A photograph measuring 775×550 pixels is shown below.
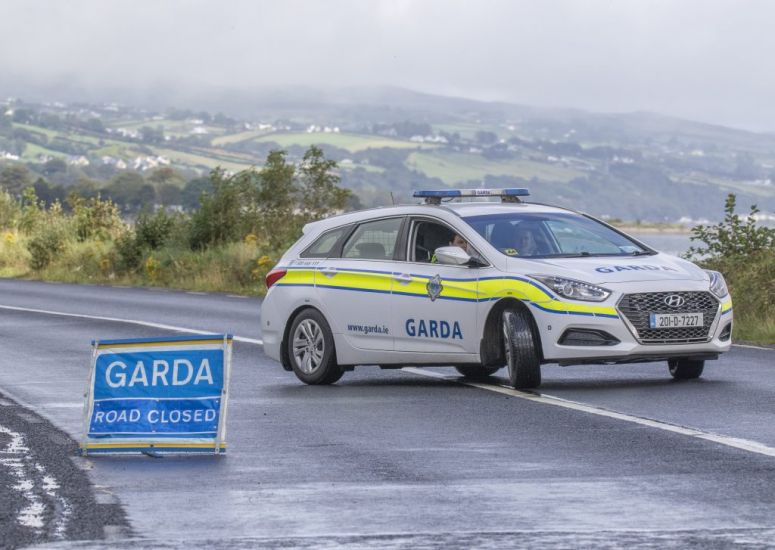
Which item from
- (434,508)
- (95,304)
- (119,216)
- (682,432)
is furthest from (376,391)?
(119,216)

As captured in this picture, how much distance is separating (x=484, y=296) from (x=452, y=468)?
14.4 feet

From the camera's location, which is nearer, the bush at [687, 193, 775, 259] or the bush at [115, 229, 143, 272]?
the bush at [687, 193, 775, 259]

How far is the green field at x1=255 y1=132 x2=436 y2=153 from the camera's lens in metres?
175

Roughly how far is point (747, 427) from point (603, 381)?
381 centimetres

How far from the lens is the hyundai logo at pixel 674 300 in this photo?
1404cm

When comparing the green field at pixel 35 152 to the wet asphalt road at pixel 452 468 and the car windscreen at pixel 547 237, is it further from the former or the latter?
the car windscreen at pixel 547 237

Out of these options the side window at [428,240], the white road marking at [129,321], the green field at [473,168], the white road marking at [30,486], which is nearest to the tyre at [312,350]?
the side window at [428,240]

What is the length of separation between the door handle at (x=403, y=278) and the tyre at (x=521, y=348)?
1.10 meters

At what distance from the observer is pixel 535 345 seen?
1412 cm

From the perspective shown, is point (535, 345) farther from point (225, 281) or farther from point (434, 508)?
point (225, 281)

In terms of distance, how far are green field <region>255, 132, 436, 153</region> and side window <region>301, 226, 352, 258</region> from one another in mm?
154202

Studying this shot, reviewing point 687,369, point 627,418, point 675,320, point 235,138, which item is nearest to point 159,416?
point 627,418

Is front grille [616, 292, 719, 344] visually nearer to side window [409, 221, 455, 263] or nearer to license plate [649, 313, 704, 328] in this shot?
license plate [649, 313, 704, 328]

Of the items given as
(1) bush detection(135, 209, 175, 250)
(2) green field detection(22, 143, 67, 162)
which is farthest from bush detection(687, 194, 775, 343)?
(2) green field detection(22, 143, 67, 162)
